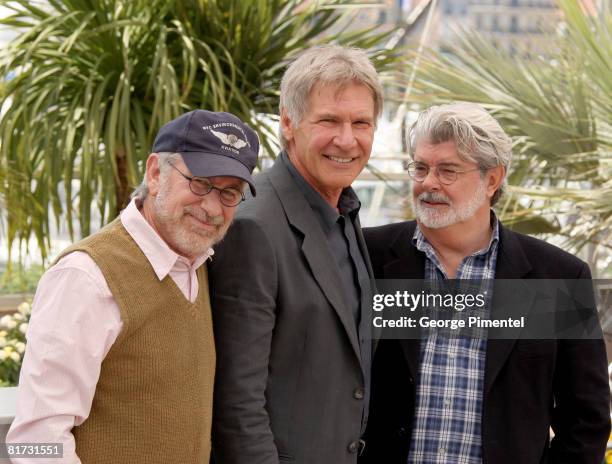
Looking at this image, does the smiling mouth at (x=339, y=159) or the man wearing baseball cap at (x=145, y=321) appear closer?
the man wearing baseball cap at (x=145, y=321)

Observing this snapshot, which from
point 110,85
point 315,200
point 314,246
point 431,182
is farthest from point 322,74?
point 110,85

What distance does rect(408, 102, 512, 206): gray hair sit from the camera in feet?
7.36

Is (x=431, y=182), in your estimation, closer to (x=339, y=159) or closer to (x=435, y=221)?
(x=435, y=221)

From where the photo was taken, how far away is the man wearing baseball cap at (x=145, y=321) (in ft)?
4.83

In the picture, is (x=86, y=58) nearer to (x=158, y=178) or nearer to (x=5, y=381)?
(x=5, y=381)

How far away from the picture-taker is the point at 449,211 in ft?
7.50

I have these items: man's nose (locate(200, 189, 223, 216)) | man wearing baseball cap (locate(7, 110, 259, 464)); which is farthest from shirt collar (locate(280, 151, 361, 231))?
man's nose (locate(200, 189, 223, 216))

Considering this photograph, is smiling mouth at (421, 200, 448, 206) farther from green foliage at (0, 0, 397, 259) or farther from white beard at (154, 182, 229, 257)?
green foliage at (0, 0, 397, 259)

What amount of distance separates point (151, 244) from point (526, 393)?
1.14m

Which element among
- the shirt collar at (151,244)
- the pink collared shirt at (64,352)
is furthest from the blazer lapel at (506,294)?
the pink collared shirt at (64,352)

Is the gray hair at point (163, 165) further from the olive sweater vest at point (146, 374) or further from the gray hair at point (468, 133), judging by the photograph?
the gray hair at point (468, 133)

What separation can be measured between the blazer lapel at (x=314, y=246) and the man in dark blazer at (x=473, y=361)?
1.22 ft

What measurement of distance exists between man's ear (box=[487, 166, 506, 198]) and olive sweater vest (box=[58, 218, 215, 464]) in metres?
1.02

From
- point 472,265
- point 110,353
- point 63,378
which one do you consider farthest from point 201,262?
point 472,265
